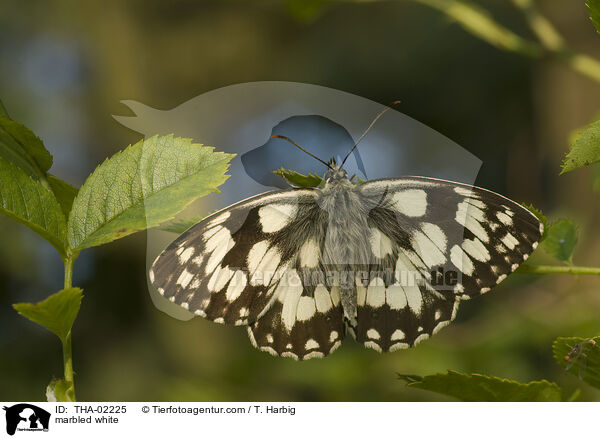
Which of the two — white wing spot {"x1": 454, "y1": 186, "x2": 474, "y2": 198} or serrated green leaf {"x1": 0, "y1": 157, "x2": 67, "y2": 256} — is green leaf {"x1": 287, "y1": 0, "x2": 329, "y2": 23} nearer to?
white wing spot {"x1": 454, "y1": 186, "x2": 474, "y2": 198}

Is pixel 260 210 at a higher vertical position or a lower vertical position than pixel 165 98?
lower

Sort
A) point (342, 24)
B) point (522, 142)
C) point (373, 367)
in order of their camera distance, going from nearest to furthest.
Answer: point (373, 367) → point (522, 142) → point (342, 24)

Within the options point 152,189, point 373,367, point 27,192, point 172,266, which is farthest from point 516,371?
point 27,192

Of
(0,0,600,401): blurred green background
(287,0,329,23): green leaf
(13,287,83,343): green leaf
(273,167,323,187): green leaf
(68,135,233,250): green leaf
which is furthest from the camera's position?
(0,0,600,401): blurred green background

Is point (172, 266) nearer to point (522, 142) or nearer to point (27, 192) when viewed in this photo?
point (27, 192)

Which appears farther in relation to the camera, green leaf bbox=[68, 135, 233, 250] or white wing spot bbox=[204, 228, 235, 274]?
white wing spot bbox=[204, 228, 235, 274]

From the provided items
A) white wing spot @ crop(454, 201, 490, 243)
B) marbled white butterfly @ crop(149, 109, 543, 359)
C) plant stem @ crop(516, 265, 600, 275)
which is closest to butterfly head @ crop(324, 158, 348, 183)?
marbled white butterfly @ crop(149, 109, 543, 359)

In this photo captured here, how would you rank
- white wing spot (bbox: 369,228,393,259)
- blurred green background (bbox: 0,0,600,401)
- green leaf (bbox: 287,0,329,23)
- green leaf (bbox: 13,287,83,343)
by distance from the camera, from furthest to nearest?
1. blurred green background (bbox: 0,0,600,401)
2. green leaf (bbox: 287,0,329,23)
3. white wing spot (bbox: 369,228,393,259)
4. green leaf (bbox: 13,287,83,343)

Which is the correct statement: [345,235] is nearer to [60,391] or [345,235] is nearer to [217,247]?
[217,247]

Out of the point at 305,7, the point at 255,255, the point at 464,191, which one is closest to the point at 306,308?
the point at 255,255
